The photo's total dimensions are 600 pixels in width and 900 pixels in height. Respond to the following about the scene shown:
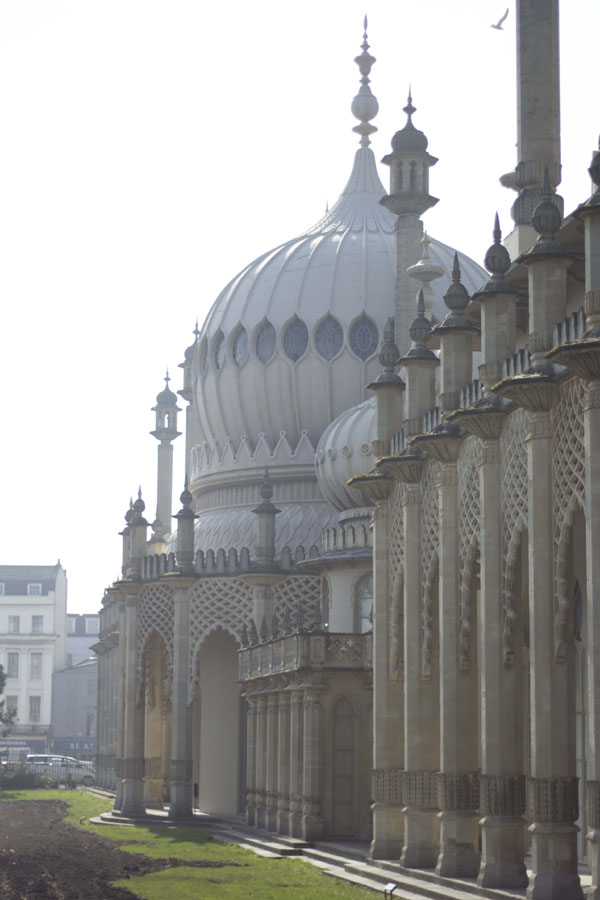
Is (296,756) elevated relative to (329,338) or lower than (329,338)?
lower

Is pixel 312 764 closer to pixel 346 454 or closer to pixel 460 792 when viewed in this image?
pixel 346 454

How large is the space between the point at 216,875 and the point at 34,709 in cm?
8038

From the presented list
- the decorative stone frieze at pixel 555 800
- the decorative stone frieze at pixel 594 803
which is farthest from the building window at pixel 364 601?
the decorative stone frieze at pixel 594 803

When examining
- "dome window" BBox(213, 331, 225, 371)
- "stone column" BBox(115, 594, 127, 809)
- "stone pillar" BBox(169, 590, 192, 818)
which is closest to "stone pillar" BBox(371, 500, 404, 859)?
"stone pillar" BBox(169, 590, 192, 818)

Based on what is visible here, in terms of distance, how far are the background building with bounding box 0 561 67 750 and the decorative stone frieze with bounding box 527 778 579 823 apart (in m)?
85.4

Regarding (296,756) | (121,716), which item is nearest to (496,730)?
(296,756)

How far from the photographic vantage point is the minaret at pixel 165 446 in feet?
205

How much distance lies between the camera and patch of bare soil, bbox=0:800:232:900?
78.8ft

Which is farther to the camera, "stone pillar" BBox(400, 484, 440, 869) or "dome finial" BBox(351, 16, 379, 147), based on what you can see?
"dome finial" BBox(351, 16, 379, 147)

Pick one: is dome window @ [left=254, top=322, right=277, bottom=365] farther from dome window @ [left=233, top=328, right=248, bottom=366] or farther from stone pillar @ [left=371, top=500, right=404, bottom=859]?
stone pillar @ [left=371, top=500, right=404, bottom=859]

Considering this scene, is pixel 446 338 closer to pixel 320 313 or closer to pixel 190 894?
pixel 190 894

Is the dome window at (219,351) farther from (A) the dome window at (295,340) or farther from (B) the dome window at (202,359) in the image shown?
(A) the dome window at (295,340)

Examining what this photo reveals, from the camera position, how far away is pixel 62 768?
82688 millimetres

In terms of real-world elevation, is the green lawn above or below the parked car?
below
